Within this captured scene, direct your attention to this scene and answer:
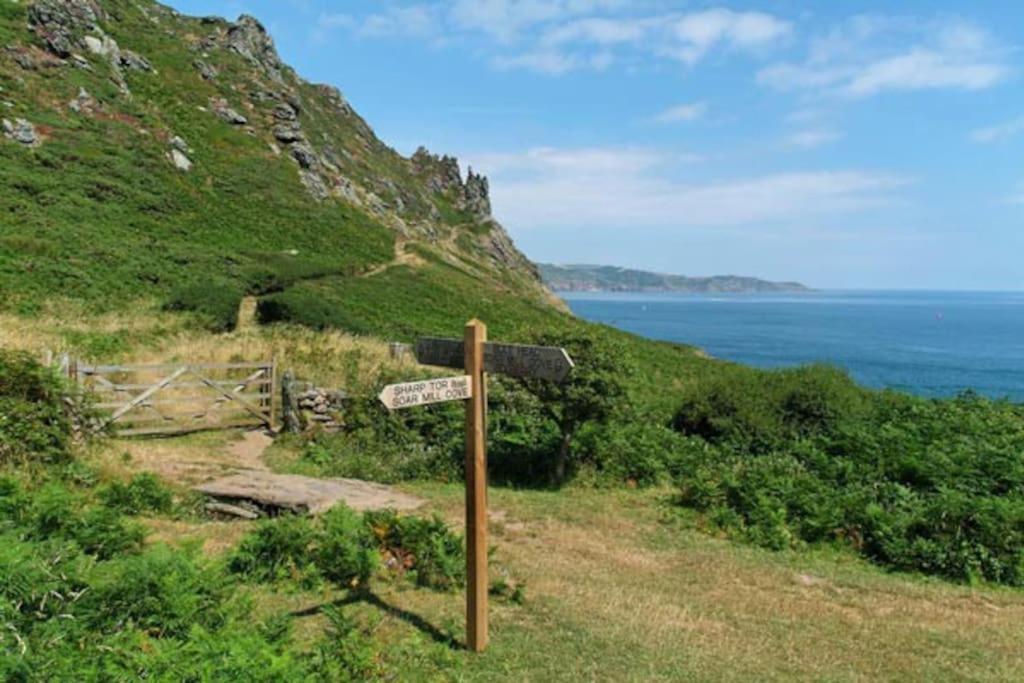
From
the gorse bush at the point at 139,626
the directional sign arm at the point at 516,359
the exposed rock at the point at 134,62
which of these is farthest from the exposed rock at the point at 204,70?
the directional sign arm at the point at 516,359

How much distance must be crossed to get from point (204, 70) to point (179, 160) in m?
22.0

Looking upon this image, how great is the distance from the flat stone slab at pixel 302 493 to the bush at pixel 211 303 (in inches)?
613

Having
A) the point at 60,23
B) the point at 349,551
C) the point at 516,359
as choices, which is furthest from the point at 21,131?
the point at 516,359

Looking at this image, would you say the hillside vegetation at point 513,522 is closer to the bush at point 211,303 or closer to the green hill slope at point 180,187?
the bush at point 211,303

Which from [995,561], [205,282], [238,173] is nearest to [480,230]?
[238,173]

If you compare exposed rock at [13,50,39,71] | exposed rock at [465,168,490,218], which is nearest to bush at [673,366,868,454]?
exposed rock at [13,50,39,71]

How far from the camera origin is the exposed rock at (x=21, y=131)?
130ft

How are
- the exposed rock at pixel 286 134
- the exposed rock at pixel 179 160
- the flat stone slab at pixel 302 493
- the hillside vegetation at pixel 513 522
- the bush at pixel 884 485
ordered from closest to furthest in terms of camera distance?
the hillside vegetation at pixel 513 522
the bush at pixel 884 485
the flat stone slab at pixel 302 493
the exposed rock at pixel 179 160
the exposed rock at pixel 286 134

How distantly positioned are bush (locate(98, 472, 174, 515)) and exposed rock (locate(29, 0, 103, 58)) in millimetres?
52865

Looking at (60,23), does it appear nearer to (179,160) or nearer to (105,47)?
(105,47)

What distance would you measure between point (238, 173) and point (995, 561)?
5420cm

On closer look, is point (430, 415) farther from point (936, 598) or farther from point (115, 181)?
point (115, 181)

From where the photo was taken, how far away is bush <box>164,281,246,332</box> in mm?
26266

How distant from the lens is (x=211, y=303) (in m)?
27.3
